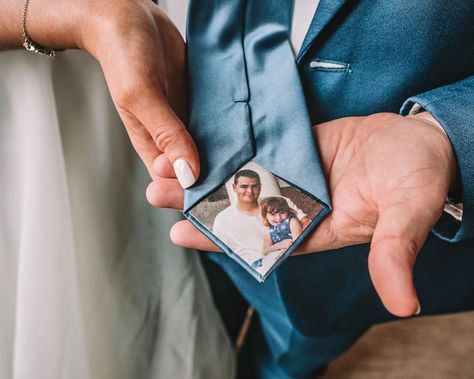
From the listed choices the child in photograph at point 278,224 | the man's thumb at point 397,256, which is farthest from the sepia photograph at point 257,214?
the man's thumb at point 397,256

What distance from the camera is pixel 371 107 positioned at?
28.2 inches

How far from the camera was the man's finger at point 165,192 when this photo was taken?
0.64 meters

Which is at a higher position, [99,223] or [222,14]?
[222,14]

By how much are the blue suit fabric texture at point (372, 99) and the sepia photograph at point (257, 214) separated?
4 centimetres

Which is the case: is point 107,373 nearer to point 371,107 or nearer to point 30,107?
point 30,107

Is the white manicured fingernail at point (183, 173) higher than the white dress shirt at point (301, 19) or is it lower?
lower

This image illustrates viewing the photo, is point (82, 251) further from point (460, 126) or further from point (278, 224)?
point (460, 126)

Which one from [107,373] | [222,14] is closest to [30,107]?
[222,14]

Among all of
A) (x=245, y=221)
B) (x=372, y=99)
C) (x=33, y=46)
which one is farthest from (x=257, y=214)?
(x=33, y=46)

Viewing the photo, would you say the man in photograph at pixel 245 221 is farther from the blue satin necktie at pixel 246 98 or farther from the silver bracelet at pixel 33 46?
the silver bracelet at pixel 33 46

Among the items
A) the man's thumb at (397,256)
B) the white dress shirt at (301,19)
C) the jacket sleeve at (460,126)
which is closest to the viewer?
the man's thumb at (397,256)

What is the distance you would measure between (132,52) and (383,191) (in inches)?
13.2

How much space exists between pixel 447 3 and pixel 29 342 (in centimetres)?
66

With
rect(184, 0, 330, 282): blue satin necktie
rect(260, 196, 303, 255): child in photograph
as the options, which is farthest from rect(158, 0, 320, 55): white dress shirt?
rect(260, 196, 303, 255): child in photograph
